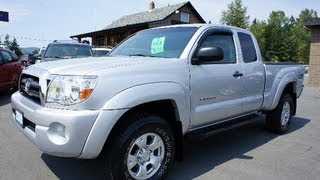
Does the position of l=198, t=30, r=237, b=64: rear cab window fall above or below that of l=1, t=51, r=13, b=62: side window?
above

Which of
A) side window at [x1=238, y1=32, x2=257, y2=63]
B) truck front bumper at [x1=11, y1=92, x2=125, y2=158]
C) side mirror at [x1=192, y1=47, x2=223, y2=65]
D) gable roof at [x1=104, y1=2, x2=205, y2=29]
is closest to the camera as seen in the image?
truck front bumper at [x1=11, y1=92, x2=125, y2=158]

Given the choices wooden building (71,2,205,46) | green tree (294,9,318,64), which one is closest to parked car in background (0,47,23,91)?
wooden building (71,2,205,46)

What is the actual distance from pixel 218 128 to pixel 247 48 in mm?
1644

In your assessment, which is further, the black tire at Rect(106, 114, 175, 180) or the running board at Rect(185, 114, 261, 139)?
the running board at Rect(185, 114, 261, 139)

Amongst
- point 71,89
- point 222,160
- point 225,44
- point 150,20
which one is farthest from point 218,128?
point 150,20

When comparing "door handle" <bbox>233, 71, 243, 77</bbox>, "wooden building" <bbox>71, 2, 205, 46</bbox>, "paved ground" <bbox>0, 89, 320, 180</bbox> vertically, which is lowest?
"paved ground" <bbox>0, 89, 320, 180</bbox>

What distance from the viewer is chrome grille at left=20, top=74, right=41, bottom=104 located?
4037 millimetres

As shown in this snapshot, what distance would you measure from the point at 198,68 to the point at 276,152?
7.08ft

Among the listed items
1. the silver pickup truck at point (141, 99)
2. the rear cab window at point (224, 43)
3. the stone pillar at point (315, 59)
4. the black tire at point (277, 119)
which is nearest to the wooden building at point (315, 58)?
the stone pillar at point (315, 59)

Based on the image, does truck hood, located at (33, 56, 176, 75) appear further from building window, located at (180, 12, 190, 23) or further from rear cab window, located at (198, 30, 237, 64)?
building window, located at (180, 12, 190, 23)

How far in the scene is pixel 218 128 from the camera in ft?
16.9

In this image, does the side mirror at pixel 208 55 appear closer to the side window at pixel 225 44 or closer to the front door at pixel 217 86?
the front door at pixel 217 86

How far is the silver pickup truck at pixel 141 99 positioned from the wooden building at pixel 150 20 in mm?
27273

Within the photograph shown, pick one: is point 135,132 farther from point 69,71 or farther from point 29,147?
point 29,147
